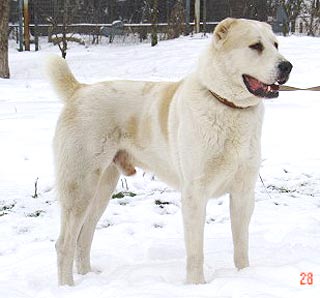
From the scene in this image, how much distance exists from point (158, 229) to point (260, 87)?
162 cm

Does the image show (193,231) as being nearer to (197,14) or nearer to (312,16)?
(197,14)

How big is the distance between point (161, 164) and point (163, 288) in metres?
0.71

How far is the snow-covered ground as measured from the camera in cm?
293

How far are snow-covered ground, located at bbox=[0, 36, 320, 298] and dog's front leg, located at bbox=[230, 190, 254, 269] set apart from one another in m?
0.09

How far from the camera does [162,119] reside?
10.4ft

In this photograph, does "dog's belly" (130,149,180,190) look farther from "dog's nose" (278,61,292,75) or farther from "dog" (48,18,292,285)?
"dog's nose" (278,61,292,75)

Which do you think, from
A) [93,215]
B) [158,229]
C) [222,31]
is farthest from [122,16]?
[222,31]

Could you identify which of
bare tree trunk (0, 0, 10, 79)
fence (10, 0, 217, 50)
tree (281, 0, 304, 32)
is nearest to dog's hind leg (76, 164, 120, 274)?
bare tree trunk (0, 0, 10, 79)

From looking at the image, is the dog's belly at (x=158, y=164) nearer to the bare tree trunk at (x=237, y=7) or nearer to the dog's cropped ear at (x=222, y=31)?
the dog's cropped ear at (x=222, y=31)

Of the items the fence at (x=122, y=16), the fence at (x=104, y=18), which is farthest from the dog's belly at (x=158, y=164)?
the fence at (x=104, y=18)

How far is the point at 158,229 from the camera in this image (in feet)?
13.5

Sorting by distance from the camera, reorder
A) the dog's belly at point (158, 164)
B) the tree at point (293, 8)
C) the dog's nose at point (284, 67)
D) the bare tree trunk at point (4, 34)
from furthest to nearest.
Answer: the tree at point (293, 8) → the bare tree trunk at point (4, 34) → the dog's belly at point (158, 164) → the dog's nose at point (284, 67)

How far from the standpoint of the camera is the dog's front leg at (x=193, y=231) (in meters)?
2.98
